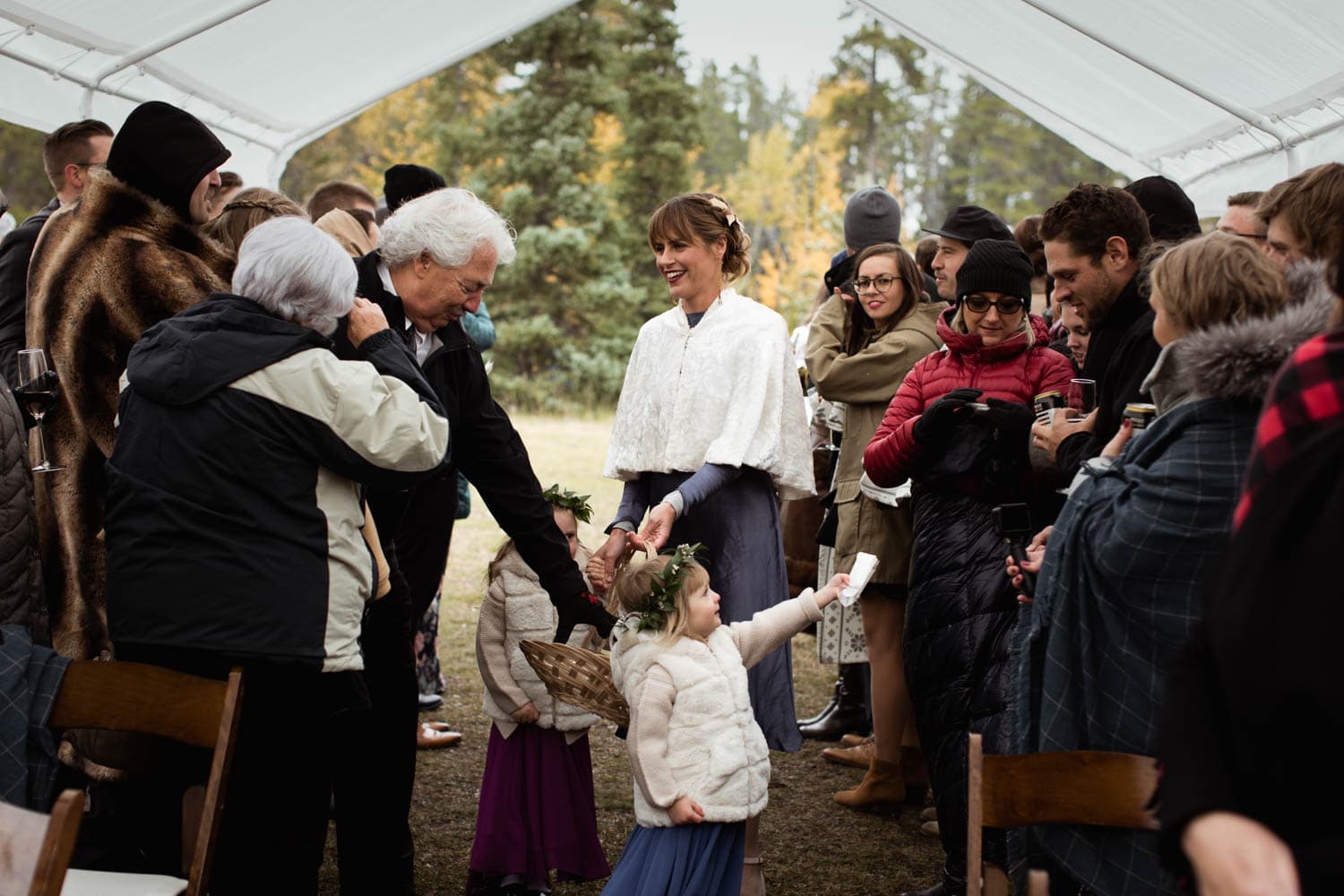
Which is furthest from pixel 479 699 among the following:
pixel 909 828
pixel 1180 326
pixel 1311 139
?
pixel 1311 139

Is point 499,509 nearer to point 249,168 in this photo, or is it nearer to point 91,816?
point 91,816

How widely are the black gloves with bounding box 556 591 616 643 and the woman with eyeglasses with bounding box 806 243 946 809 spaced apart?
4.11 feet

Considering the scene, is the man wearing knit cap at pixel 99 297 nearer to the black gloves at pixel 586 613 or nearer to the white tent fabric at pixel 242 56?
the black gloves at pixel 586 613

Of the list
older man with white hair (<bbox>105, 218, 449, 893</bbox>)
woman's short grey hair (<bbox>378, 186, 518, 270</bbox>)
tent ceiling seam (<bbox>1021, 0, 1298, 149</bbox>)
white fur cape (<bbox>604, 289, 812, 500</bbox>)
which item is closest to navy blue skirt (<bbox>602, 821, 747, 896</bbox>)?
older man with white hair (<bbox>105, 218, 449, 893</bbox>)

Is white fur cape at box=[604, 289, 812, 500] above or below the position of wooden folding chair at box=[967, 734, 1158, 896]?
above

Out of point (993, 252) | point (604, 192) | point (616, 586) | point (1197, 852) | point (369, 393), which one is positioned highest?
point (604, 192)

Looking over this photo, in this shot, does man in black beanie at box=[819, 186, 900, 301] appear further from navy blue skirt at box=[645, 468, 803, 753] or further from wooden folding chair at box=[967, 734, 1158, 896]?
wooden folding chair at box=[967, 734, 1158, 896]

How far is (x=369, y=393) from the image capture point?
8.57 ft

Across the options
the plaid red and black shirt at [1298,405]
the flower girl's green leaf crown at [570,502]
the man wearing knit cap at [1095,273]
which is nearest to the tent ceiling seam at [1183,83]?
the man wearing knit cap at [1095,273]

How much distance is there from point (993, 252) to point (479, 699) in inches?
141

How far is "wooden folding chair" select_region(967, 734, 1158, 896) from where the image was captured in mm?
2174

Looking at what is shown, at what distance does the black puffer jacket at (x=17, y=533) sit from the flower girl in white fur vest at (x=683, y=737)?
141 cm

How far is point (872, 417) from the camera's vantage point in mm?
4602

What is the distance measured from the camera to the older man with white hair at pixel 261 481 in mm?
2539
